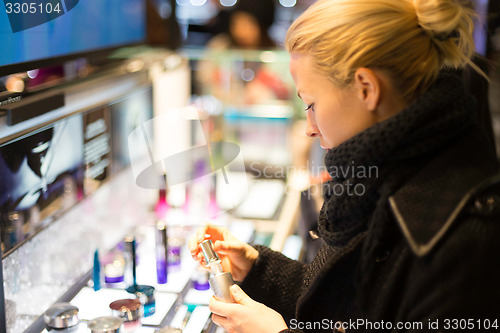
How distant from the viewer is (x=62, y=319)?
128cm

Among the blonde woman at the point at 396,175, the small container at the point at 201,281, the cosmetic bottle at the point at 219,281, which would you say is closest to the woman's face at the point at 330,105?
the blonde woman at the point at 396,175

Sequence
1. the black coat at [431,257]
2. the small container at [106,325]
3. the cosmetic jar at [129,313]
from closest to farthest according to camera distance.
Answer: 1. the black coat at [431,257]
2. the small container at [106,325]
3. the cosmetic jar at [129,313]

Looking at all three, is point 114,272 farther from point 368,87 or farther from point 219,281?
point 368,87

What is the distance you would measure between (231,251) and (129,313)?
282 millimetres

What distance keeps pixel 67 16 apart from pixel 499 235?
3.97 feet

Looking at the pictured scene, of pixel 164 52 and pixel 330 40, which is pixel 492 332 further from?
pixel 164 52

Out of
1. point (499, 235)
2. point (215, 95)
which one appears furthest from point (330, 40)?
point (215, 95)

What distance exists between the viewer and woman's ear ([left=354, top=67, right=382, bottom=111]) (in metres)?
0.96

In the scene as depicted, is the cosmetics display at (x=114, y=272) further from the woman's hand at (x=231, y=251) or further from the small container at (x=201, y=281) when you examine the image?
the woman's hand at (x=231, y=251)

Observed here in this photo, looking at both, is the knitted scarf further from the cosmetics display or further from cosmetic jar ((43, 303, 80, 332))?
the cosmetics display

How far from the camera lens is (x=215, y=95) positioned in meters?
3.58

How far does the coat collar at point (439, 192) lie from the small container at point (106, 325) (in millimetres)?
654

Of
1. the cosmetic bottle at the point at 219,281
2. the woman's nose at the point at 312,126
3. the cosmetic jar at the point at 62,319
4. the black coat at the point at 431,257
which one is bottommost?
the cosmetic jar at the point at 62,319

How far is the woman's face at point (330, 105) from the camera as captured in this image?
39.4 inches
